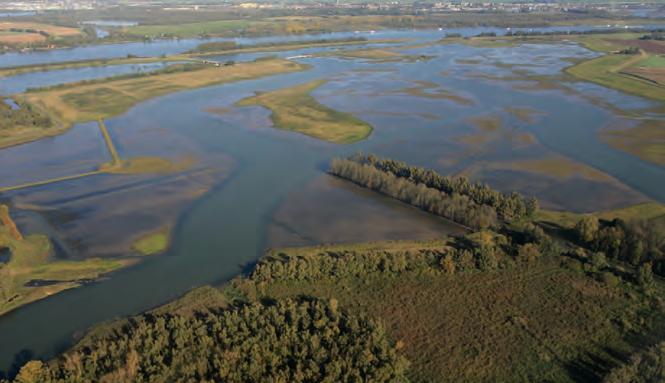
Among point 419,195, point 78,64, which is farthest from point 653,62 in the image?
point 78,64

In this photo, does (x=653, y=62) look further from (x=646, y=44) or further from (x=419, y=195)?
(x=419, y=195)

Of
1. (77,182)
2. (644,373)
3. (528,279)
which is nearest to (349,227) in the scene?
(528,279)

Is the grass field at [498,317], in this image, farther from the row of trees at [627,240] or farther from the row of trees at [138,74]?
the row of trees at [138,74]

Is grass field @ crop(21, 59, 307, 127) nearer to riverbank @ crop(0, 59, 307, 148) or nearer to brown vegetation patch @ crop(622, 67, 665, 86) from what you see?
riverbank @ crop(0, 59, 307, 148)

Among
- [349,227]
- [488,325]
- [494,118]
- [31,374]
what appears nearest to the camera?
[31,374]

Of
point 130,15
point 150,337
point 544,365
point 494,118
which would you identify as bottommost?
point 544,365

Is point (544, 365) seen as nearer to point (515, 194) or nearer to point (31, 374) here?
point (515, 194)

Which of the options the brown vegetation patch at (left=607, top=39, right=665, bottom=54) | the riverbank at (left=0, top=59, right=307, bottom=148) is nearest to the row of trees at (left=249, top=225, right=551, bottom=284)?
the riverbank at (left=0, top=59, right=307, bottom=148)
